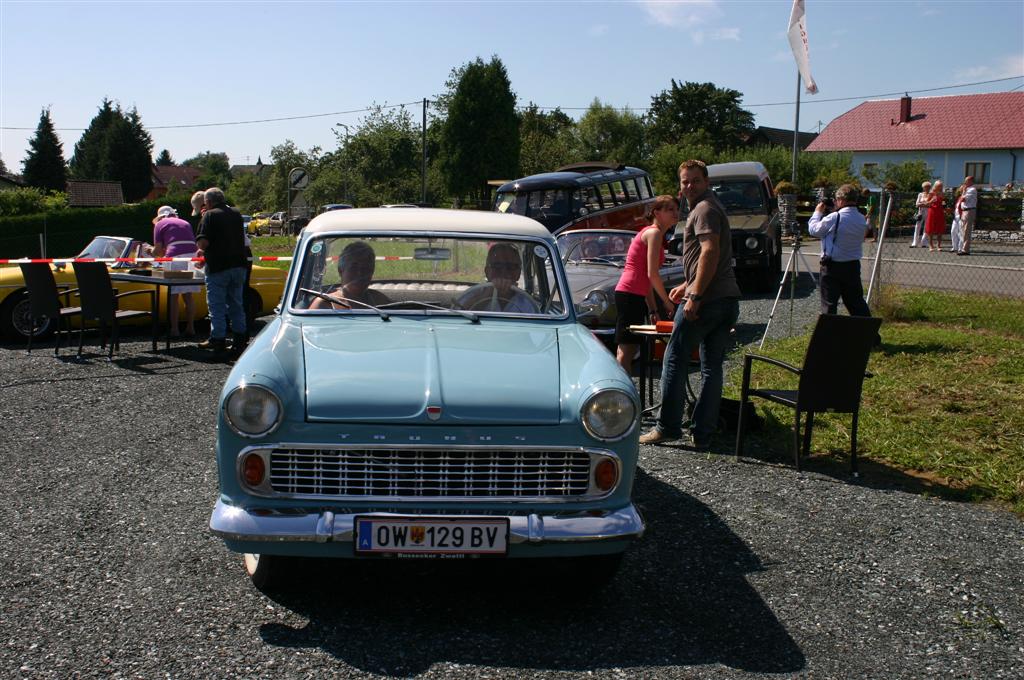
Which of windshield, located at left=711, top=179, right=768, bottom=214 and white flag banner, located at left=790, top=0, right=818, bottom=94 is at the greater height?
white flag banner, located at left=790, top=0, right=818, bottom=94

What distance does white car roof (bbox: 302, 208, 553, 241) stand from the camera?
218 inches

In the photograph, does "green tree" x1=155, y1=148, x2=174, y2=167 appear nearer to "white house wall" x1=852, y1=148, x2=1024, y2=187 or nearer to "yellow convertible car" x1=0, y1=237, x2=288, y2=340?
"white house wall" x1=852, y1=148, x2=1024, y2=187

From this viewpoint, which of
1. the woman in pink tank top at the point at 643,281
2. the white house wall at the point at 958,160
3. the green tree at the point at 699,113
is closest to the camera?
the woman in pink tank top at the point at 643,281

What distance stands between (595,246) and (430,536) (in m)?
9.08

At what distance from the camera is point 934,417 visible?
7820mm

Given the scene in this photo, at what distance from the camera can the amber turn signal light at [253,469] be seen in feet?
13.1

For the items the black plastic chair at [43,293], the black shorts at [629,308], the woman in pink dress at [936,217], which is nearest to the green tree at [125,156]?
the woman in pink dress at [936,217]

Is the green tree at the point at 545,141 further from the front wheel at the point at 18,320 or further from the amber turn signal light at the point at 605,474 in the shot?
the amber turn signal light at the point at 605,474

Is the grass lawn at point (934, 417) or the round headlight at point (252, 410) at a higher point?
the round headlight at point (252, 410)

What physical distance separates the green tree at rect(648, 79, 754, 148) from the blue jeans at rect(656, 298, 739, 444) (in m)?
71.5

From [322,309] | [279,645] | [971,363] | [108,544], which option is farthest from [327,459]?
[971,363]

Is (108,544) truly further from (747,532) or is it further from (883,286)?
(883,286)

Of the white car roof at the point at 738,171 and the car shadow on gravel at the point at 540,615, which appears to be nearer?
the car shadow on gravel at the point at 540,615

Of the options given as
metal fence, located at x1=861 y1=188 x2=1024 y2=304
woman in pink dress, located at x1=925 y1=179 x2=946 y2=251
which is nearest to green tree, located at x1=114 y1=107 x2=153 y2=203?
metal fence, located at x1=861 y1=188 x2=1024 y2=304
